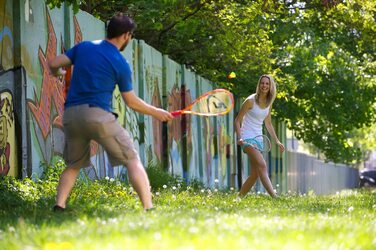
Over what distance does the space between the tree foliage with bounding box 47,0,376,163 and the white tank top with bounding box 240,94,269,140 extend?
2.02 meters

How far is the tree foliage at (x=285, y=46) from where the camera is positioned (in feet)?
62.5

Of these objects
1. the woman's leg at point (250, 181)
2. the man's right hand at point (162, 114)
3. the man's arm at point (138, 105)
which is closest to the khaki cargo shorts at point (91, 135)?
the man's arm at point (138, 105)

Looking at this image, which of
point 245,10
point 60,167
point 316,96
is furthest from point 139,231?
point 316,96

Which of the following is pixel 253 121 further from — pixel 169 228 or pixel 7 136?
pixel 169 228

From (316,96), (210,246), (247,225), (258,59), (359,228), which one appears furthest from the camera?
(316,96)

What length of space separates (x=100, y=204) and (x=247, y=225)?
2.93 m

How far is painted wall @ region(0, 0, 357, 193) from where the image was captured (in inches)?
424

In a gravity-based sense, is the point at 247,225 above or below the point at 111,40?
below

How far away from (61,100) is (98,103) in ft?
13.8

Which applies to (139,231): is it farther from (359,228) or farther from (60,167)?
(60,167)

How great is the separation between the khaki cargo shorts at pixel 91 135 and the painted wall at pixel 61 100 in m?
2.17

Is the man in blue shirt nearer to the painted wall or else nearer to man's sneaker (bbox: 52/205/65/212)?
man's sneaker (bbox: 52/205/65/212)

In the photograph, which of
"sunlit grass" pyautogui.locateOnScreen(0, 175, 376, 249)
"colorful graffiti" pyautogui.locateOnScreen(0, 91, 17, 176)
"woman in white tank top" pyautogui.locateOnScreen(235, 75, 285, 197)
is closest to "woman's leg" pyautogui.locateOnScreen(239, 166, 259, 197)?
"woman in white tank top" pyautogui.locateOnScreen(235, 75, 285, 197)

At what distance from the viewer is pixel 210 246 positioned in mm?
5207
